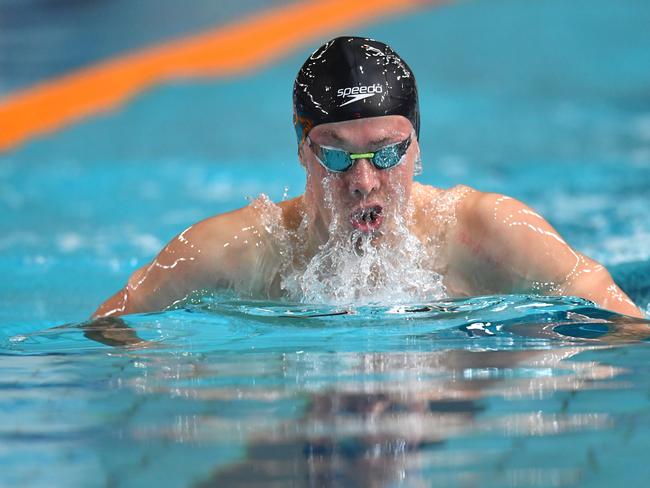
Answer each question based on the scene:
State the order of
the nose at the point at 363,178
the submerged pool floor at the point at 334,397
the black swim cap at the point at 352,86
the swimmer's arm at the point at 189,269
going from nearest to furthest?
the submerged pool floor at the point at 334,397 < the nose at the point at 363,178 < the black swim cap at the point at 352,86 < the swimmer's arm at the point at 189,269

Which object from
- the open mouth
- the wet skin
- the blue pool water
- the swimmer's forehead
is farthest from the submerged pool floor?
the swimmer's forehead

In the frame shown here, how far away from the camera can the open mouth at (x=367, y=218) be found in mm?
2758

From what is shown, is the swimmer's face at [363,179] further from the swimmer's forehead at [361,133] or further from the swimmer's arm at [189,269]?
the swimmer's arm at [189,269]

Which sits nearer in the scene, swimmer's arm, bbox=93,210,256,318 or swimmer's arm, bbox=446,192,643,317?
swimmer's arm, bbox=446,192,643,317

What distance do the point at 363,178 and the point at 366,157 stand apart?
0.06m

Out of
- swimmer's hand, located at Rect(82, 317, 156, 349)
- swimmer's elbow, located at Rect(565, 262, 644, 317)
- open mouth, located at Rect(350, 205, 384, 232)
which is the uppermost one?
open mouth, located at Rect(350, 205, 384, 232)

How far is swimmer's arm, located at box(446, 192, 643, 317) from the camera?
282 centimetres

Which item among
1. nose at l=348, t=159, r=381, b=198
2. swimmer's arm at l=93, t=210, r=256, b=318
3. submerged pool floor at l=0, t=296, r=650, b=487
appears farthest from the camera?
swimmer's arm at l=93, t=210, r=256, b=318

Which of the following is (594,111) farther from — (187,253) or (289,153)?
(187,253)

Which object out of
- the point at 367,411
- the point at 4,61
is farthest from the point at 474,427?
the point at 4,61

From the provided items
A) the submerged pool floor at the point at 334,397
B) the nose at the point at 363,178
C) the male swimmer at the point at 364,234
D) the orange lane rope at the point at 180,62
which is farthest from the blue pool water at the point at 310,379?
the orange lane rope at the point at 180,62

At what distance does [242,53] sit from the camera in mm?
8266

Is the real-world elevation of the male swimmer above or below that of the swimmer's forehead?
below

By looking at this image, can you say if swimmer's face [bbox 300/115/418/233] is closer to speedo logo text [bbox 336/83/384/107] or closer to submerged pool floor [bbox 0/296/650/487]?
speedo logo text [bbox 336/83/384/107]
